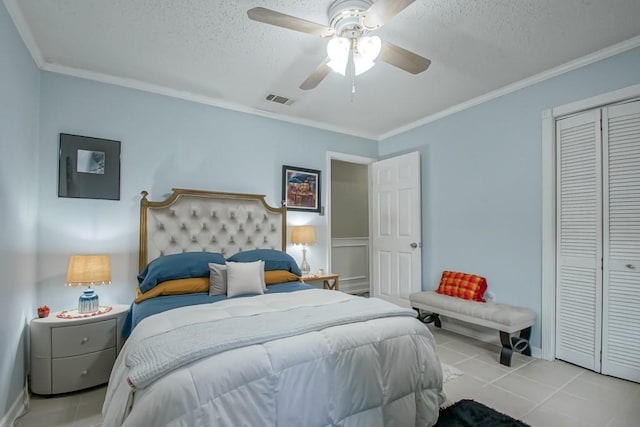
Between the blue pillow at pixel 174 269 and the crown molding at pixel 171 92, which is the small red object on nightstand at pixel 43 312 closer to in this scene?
the blue pillow at pixel 174 269

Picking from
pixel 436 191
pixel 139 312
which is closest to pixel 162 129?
pixel 139 312

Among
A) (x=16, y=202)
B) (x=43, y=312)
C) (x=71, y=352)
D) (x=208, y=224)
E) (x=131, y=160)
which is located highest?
(x=131, y=160)

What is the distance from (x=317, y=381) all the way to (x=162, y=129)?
9.23ft

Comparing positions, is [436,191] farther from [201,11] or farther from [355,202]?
[201,11]

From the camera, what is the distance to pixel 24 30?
2.16 m

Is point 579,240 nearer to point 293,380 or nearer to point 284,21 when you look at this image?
point 293,380

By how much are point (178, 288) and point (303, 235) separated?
1.56m

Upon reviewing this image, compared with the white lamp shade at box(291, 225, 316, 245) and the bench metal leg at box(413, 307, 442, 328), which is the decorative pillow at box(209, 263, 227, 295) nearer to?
the white lamp shade at box(291, 225, 316, 245)

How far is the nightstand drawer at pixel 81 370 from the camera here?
2.23 m

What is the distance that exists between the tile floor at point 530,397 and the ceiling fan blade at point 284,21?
8.37ft

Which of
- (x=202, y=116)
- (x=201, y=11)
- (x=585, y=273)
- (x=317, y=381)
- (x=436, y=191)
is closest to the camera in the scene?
(x=317, y=381)

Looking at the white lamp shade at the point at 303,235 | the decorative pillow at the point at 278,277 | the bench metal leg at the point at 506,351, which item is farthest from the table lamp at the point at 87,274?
the bench metal leg at the point at 506,351

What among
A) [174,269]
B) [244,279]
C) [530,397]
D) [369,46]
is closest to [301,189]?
[244,279]

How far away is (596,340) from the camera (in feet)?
8.36
